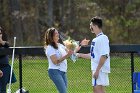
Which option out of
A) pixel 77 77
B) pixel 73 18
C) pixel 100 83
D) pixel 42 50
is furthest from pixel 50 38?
pixel 73 18

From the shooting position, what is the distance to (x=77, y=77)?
1319 centimetres

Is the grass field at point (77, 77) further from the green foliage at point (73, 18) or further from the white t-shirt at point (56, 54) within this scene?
the green foliage at point (73, 18)

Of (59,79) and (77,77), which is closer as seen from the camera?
(59,79)

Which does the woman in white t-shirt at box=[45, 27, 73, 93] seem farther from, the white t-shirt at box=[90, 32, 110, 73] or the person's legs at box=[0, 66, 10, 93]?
the person's legs at box=[0, 66, 10, 93]

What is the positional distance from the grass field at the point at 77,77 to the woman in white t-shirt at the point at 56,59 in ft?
7.36

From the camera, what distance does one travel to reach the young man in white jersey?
8.68 metres

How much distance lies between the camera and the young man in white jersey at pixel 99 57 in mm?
8680

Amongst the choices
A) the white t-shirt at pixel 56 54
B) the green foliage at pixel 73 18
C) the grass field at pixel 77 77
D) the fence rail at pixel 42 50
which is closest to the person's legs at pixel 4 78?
the fence rail at pixel 42 50

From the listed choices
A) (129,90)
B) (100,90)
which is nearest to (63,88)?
(100,90)

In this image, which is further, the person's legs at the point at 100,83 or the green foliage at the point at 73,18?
the green foliage at the point at 73,18

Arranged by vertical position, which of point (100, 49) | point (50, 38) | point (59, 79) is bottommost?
point (59, 79)

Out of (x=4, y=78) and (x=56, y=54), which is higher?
(x=56, y=54)

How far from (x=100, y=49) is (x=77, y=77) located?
14.9 ft

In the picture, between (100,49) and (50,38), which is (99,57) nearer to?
(100,49)
